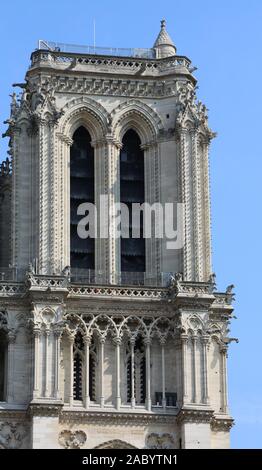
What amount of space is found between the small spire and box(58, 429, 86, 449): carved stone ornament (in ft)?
46.1

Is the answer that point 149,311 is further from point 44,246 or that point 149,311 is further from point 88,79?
point 88,79

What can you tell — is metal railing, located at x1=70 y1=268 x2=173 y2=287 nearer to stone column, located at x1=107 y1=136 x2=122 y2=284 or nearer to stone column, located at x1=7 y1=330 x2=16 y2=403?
stone column, located at x1=107 y1=136 x2=122 y2=284

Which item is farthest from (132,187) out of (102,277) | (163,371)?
(163,371)

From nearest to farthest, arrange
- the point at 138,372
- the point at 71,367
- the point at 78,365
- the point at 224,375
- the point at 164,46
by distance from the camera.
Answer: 1. the point at 71,367
2. the point at 78,365
3. the point at 138,372
4. the point at 224,375
5. the point at 164,46

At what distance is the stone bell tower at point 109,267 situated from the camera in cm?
6334

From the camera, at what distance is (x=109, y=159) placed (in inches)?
2635

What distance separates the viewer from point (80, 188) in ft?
220

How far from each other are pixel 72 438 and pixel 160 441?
9.20 feet

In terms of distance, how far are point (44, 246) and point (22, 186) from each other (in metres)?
2.46

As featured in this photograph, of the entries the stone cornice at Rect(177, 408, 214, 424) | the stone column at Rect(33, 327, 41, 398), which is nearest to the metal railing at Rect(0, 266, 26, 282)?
the stone column at Rect(33, 327, 41, 398)

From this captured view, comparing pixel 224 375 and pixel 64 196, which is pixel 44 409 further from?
pixel 64 196

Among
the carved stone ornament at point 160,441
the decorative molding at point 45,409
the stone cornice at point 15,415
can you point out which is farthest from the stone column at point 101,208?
the carved stone ornament at point 160,441

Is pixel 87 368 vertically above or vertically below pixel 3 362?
below

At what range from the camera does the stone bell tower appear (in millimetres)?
63344
